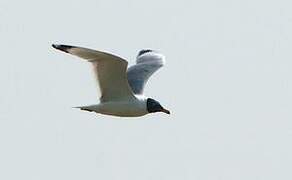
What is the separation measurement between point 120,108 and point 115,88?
0.35m

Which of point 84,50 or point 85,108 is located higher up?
point 84,50

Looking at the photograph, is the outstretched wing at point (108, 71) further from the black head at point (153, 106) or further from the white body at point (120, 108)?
the black head at point (153, 106)

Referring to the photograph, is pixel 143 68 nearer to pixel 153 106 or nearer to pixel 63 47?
pixel 153 106

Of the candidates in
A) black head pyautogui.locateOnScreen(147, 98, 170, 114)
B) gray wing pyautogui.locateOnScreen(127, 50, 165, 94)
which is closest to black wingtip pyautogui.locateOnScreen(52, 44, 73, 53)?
black head pyautogui.locateOnScreen(147, 98, 170, 114)

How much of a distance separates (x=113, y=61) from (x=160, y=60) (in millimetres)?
4474

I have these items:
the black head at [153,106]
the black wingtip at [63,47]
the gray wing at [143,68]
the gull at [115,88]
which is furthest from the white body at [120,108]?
the black wingtip at [63,47]

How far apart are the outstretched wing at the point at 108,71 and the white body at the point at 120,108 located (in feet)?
0.30

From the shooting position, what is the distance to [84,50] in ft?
51.9

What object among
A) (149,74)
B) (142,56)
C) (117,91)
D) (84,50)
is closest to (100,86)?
(117,91)

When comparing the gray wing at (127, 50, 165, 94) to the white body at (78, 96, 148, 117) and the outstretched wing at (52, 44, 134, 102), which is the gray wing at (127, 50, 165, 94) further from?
the outstretched wing at (52, 44, 134, 102)

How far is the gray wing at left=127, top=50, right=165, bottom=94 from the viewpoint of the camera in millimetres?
19047

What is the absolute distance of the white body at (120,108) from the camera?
1716 cm

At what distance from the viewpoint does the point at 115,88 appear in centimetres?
1706

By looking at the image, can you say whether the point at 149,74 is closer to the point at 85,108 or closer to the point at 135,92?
the point at 135,92
